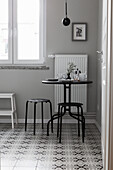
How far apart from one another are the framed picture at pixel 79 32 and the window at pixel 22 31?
0.52 meters

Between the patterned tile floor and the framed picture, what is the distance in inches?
59.3

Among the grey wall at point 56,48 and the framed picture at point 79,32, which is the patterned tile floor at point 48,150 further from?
the framed picture at point 79,32

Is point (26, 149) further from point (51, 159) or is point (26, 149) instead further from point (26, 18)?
point (26, 18)

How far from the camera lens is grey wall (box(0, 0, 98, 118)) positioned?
5.57 m

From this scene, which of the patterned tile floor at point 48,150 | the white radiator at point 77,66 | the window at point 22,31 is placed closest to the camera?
the patterned tile floor at point 48,150

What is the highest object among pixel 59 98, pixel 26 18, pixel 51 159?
pixel 26 18

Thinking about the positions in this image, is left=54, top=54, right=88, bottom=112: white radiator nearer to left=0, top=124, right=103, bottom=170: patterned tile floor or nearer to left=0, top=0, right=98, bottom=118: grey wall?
left=0, top=0, right=98, bottom=118: grey wall

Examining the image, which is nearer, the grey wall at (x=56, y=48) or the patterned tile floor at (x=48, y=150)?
the patterned tile floor at (x=48, y=150)

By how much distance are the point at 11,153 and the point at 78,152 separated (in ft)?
2.46

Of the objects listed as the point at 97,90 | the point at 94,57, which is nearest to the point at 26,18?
the point at 94,57

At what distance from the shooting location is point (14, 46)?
18.6 feet

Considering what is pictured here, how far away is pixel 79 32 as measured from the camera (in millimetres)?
5590

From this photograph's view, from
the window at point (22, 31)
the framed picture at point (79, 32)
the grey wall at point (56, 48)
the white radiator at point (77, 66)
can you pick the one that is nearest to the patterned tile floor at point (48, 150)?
the white radiator at point (77, 66)

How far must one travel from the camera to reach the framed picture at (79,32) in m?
5.58
